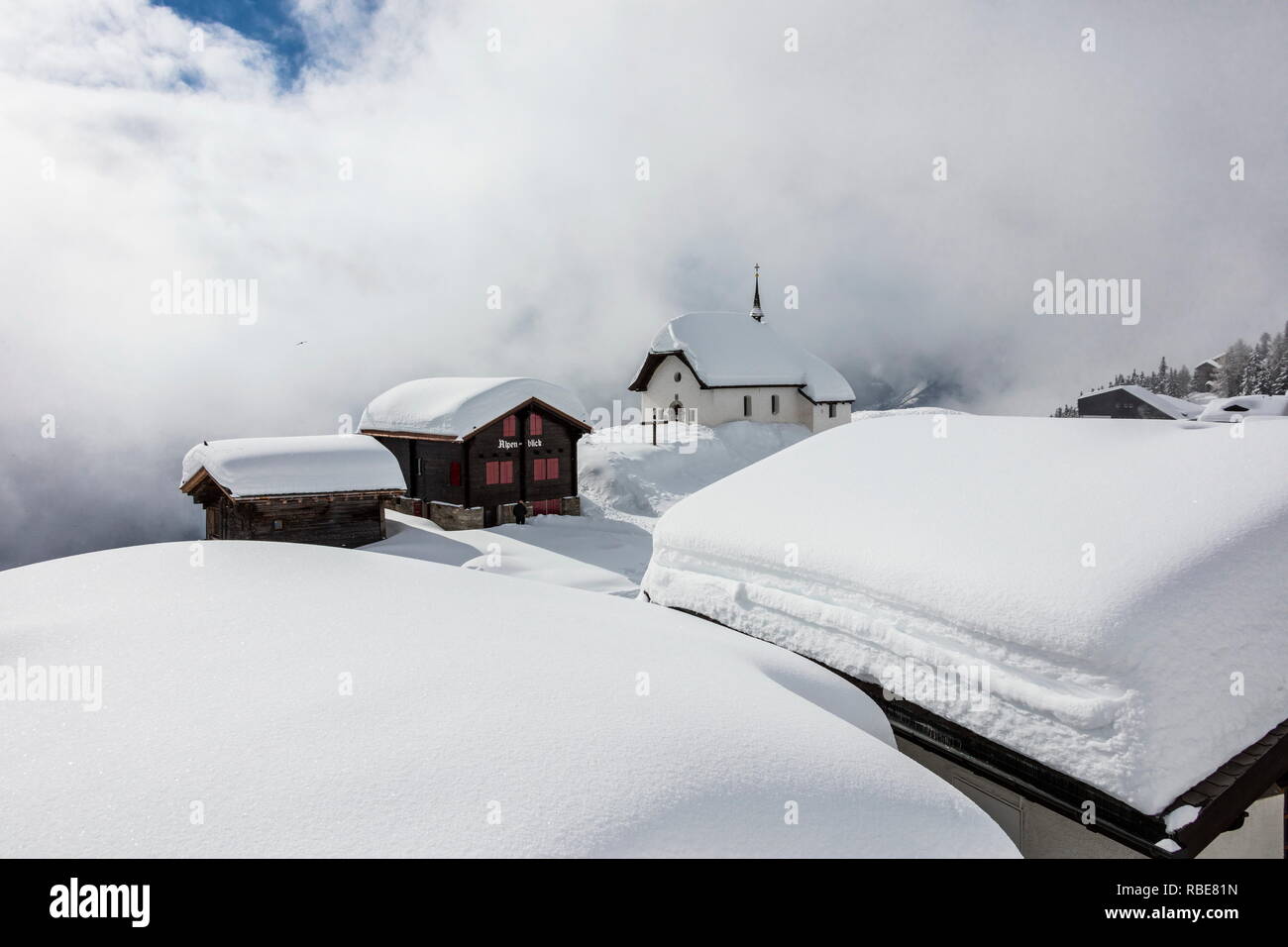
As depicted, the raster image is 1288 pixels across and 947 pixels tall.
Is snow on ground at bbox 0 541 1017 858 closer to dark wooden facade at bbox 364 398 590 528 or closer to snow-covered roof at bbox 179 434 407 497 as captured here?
snow-covered roof at bbox 179 434 407 497

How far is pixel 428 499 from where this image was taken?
893 inches

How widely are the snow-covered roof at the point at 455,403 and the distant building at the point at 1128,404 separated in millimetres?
18799

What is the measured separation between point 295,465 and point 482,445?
5.32m

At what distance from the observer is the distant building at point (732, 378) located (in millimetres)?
35000

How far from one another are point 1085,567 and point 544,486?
62.7ft

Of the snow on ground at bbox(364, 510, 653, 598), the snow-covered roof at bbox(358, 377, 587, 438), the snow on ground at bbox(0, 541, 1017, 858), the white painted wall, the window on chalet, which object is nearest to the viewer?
the snow on ground at bbox(0, 541, 1017, 858)

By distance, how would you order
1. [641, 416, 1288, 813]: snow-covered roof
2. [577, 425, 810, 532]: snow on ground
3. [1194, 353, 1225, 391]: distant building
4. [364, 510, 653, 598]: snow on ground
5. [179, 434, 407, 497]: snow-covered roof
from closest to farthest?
1. [641, 416, 1288, 813]: snow-covered roof
2. [364, 510, 653, 598]: snow on ground
3. [179, 434, 407, 497]: snow-covered roof
4. [577, 425, 810, 532]: snow on ground
5. [1194, 353, 1225, 391]: distant building

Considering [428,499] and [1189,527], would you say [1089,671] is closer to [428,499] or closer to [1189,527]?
[1189,527]

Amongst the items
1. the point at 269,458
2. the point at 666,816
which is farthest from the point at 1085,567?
the point at 269,458

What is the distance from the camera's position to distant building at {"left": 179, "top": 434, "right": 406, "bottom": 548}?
16922 mm

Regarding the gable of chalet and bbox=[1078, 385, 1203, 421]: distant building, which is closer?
the gable of chalet

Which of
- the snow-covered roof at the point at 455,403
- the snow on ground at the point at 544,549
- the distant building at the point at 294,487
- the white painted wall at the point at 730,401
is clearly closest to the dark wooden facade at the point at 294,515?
the distant building at the point at 294,487

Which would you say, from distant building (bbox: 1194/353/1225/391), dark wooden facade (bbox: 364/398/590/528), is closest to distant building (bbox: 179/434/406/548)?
dark wooden facade (bbox: 364/398/590/528)

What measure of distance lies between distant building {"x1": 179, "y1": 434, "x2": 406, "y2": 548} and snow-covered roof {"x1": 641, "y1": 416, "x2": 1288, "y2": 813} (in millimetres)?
12568
